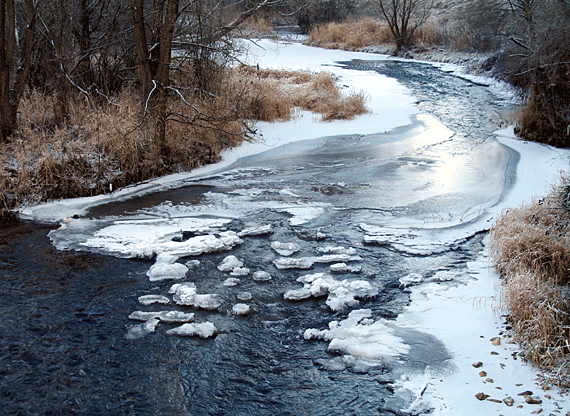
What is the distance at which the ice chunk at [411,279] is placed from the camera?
524cm

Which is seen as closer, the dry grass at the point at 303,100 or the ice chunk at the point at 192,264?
the ice chunk at the point at 192,264

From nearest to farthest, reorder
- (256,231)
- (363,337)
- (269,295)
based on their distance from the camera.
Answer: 1. (363,337)
2. (269,295)
3. (256,231)

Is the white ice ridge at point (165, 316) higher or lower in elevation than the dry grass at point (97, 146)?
lower

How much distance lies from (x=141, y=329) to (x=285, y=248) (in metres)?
2.17

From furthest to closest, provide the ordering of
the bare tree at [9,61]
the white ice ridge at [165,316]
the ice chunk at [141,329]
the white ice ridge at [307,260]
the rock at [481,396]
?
the bare tree at [9,61] < the white ice ridge at [307,260] < the white ice ridge at [165,316] < the ice chunk at [141,329] < the rock at [481,396]

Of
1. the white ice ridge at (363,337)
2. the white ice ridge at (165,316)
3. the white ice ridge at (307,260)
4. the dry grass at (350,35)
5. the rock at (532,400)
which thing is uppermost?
the dry grass at (350,35)

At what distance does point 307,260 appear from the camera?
5.71 m

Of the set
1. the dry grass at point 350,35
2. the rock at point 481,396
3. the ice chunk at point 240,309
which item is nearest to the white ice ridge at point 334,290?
the ice chunk at point 240,309

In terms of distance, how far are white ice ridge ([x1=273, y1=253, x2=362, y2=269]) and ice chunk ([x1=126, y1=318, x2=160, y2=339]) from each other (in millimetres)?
1637

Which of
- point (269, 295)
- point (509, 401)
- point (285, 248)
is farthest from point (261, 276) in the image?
point (509, 401)

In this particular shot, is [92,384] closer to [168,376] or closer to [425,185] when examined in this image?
[168,376]

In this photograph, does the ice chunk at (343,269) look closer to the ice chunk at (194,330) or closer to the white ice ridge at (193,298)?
the white ice ridge at (193,298)

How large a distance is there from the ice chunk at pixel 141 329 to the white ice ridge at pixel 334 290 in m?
Answer: 1.29

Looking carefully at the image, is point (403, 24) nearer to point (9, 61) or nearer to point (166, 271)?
point (9, 61)
